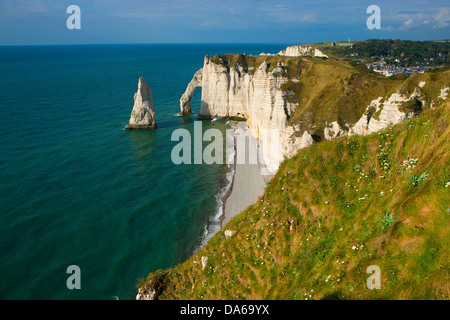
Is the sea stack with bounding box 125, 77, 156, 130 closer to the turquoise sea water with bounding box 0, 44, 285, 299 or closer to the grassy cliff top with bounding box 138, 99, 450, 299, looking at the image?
the turquoise sea water with bounding box 0, 44, 285, 299

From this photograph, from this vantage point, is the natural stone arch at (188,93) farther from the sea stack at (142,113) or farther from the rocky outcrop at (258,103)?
the sea stack at (142,113)

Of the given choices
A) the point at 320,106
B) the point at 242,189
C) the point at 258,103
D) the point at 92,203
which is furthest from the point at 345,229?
the point at 258,103

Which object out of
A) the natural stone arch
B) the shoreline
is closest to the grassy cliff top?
the shoreline

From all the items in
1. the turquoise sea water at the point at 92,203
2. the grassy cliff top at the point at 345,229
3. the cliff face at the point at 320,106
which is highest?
the cliff face at the point at 320,106

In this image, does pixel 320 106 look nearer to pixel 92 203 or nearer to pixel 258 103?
pixel 258 103

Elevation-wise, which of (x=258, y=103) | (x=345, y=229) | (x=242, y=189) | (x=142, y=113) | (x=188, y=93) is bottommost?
(x=242, y=189)

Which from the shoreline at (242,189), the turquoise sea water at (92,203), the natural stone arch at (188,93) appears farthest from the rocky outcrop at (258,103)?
the turquoise sea water at (92,203)

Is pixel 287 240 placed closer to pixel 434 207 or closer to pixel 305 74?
pixel 434 207
